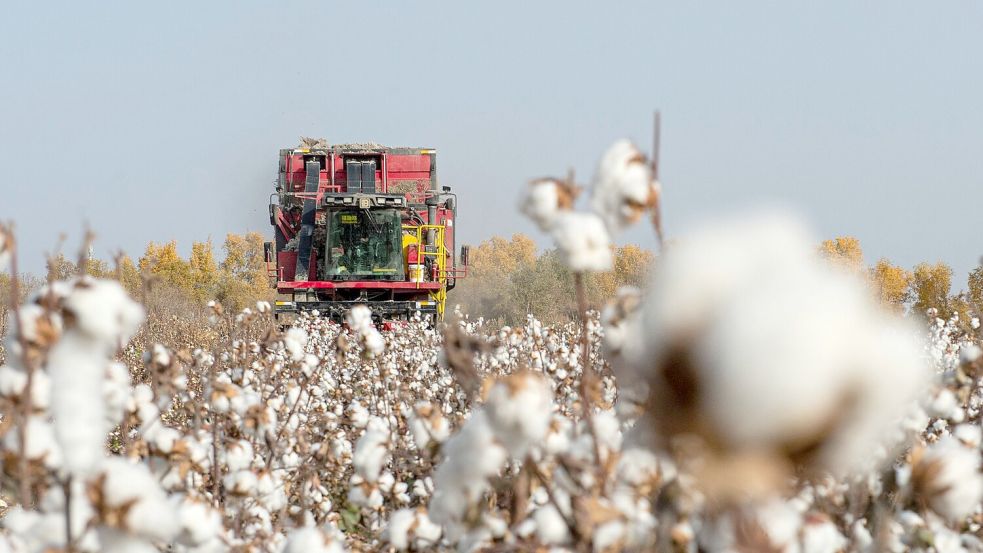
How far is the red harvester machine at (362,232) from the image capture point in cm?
1759

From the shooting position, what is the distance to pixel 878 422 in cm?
68

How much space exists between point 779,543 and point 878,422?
26 cm

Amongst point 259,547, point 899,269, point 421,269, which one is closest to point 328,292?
point 421,269

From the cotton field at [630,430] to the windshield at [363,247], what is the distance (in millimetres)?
14752

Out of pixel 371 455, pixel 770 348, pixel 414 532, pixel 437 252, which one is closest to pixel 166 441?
pixel 371 455

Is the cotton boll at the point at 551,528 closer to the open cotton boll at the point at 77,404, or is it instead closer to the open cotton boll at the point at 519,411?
the open cotton boll at the point at 519,411

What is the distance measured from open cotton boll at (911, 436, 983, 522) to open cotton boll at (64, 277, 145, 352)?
104 centimetres

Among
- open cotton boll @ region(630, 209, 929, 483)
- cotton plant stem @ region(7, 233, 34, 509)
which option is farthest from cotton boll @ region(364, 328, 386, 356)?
open cotton boll @ region(630, 209, 929, 483)

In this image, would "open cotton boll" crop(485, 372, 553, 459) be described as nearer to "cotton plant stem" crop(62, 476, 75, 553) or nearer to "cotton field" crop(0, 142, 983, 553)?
"cotton field" crop(0, 142, 983, 553)

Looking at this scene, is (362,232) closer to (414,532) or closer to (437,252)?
(437,252)

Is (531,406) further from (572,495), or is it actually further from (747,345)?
(747,345)

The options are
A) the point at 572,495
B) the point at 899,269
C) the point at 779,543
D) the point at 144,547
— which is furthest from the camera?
the point at 899,269

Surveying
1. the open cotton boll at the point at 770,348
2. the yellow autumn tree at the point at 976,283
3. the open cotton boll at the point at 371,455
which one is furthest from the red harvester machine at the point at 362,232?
the open cotton boll at the point at 770,348

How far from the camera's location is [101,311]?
107cm
